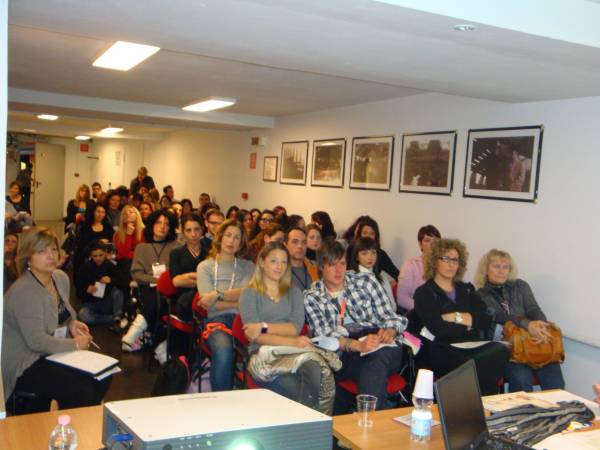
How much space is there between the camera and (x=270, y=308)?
4004mm

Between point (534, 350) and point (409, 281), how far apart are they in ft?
4.52

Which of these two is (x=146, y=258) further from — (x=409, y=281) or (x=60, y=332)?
(x=409, y=281)

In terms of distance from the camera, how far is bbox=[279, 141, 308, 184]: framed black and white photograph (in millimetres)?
8859

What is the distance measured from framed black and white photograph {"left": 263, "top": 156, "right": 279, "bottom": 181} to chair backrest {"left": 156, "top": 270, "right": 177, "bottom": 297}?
4661mm

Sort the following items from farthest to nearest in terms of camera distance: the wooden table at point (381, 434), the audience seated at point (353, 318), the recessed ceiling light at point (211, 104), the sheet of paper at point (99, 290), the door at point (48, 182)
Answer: the door at point (48, 182) → the recessed ceiling light at point (211, 104) → the sheet of paper at point (99, 290) → the audience seated at point (353, 318) → the wooden table at point (381, 434)

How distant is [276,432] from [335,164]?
6774mm

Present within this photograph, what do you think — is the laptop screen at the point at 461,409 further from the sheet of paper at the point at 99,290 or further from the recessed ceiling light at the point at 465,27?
the sheet of paper at the point at 99,290

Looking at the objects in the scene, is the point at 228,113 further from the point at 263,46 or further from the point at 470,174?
the point at 263,46

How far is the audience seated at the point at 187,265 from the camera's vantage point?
504cm

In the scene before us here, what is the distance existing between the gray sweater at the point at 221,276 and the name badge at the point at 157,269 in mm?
1042

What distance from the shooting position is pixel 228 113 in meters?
9.34

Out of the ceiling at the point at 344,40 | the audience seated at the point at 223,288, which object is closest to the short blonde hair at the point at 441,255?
the ceiling at the point at 344,40

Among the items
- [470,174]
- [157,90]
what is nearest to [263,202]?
[157,90]

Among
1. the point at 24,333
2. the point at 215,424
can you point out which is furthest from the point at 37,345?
the point at 215,424
